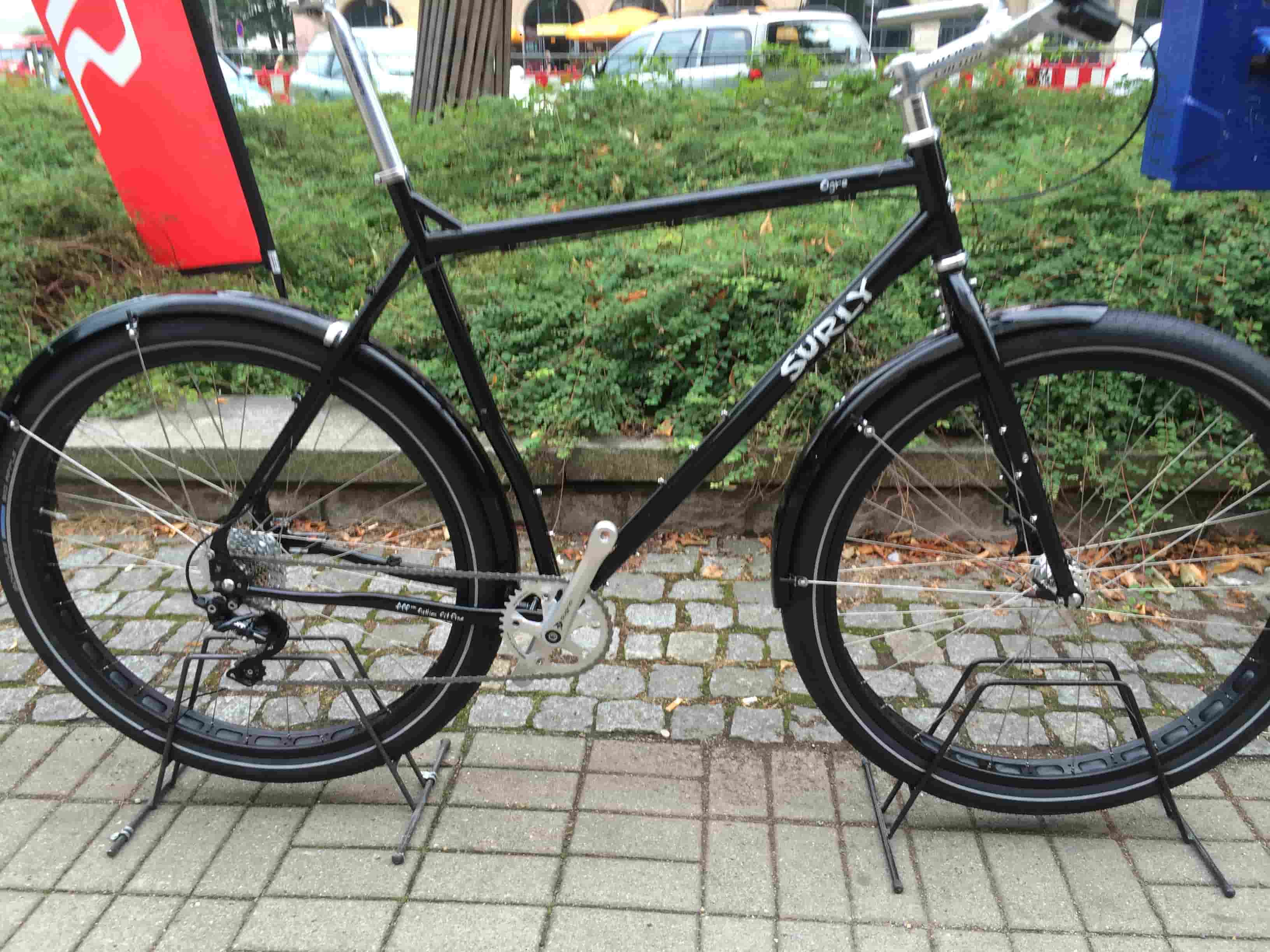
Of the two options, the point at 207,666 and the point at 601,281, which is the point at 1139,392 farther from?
the point at 207,666

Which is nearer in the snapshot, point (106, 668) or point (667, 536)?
point (106, 668)

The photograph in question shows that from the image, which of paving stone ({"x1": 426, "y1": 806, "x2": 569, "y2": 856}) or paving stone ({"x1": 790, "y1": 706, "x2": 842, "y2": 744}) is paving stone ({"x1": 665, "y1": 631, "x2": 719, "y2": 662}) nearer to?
paving stone ({"x1": 790, "y1": 706, "x2": 842, "y2": 744})

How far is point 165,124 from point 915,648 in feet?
8.39

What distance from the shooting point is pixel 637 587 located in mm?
3340

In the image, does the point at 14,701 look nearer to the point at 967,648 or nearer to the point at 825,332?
the point at 825,332

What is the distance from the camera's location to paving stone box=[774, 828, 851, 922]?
6.67 ft

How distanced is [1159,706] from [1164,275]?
1.63m

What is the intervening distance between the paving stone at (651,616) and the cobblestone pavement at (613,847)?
0.90 ft

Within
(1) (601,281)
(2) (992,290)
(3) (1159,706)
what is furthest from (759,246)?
(3) (1159,706)

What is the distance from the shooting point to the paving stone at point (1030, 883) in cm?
200

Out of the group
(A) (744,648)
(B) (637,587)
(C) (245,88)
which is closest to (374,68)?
(C) (245,88)

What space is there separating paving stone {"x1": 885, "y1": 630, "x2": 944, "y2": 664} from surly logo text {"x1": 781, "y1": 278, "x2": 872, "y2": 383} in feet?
3.89

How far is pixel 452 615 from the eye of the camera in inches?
86.0

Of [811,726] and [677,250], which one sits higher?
[677,250]
